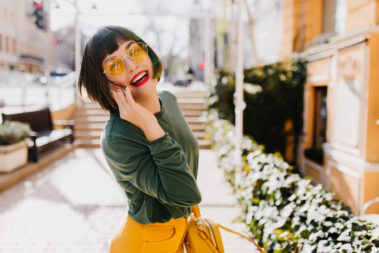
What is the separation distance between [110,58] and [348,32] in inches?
300

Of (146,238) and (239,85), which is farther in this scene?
(239,85)

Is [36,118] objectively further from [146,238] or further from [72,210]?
[146,238]

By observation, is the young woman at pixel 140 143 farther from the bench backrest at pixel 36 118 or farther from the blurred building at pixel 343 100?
the bench backrest at pixel 36 118

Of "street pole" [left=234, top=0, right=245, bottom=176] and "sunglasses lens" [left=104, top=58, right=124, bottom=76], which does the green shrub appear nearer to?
"street pole" [left=234, top=0, right=245, bottom=176]

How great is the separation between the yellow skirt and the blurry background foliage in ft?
30.1

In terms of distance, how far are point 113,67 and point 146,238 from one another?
695mm

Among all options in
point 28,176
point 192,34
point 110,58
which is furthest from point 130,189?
point 192,34

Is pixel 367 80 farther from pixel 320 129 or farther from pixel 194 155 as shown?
pixel 194 155

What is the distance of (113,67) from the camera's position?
115cm

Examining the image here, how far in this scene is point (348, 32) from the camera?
7.36m

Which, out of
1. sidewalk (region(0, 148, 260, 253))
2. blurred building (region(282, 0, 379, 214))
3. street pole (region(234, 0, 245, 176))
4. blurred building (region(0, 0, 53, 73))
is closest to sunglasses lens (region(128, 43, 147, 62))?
sidewalk (region(0, 148, 260, 253))

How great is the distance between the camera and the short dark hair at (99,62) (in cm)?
118

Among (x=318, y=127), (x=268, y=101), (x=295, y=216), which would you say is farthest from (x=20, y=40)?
(x=295, y=216)

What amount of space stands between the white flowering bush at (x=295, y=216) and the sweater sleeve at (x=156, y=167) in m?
1.53
